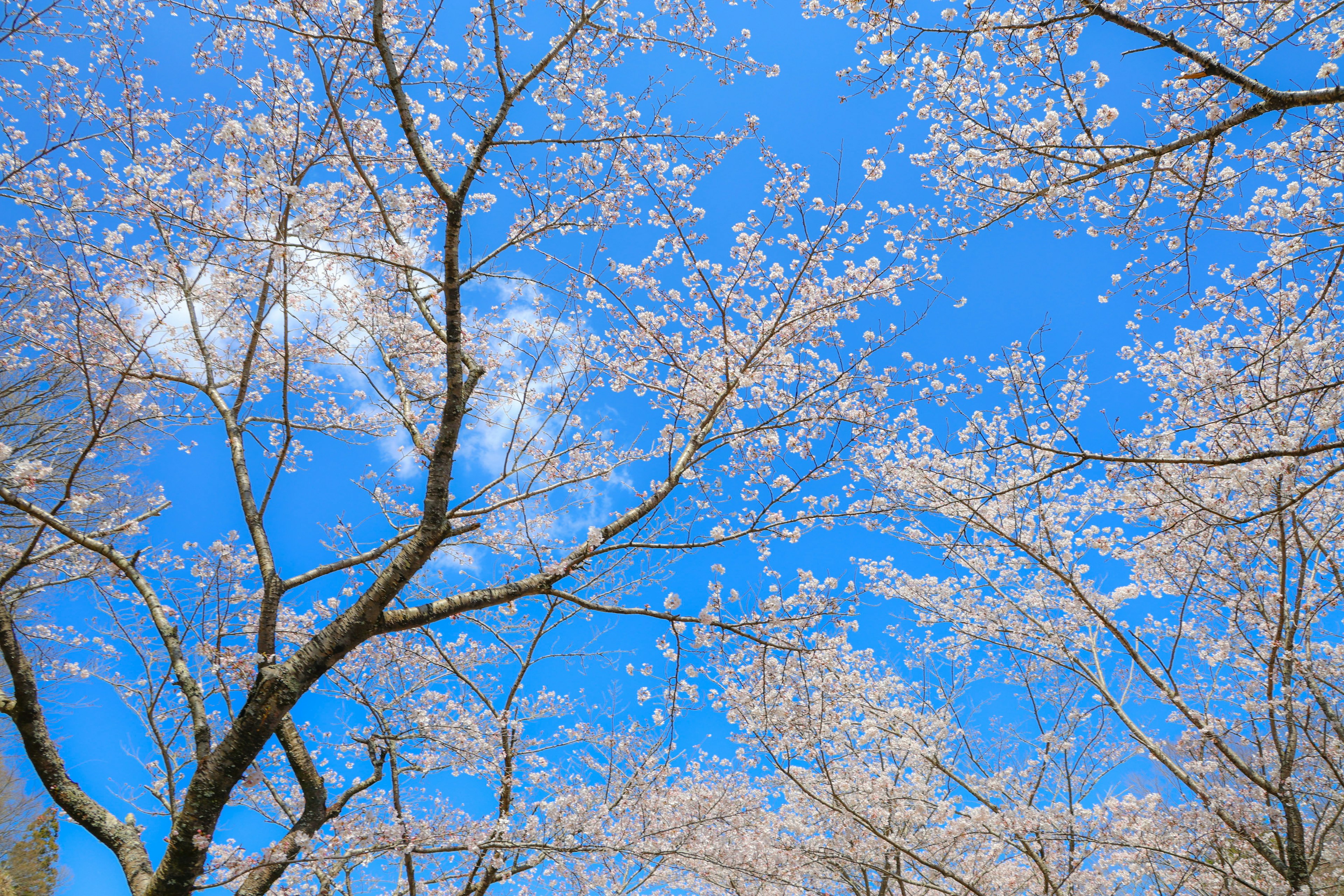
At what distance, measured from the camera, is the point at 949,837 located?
26.6ft

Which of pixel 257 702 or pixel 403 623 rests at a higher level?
pixel 403 623

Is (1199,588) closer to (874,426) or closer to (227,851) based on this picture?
(874,426)

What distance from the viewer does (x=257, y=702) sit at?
143 inches

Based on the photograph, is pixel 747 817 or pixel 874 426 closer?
pixel 874 426

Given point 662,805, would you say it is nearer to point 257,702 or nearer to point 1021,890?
point 1021,890

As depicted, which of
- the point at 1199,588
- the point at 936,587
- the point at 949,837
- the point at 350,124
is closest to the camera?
the point at 350,124

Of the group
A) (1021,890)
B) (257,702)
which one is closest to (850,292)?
(257,702)

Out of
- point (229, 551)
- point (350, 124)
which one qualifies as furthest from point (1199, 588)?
point (229, 551)

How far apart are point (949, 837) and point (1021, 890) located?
2.89 meters

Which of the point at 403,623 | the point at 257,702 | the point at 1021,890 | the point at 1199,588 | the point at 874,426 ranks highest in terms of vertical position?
the point at 874,426

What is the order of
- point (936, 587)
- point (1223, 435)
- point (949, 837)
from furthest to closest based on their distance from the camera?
point (936, 587)
point (949, 837)
point (1223, 435)

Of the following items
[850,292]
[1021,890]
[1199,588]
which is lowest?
[1021,890]

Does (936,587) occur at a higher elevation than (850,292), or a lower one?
lower

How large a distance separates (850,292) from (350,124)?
14.6 ft
